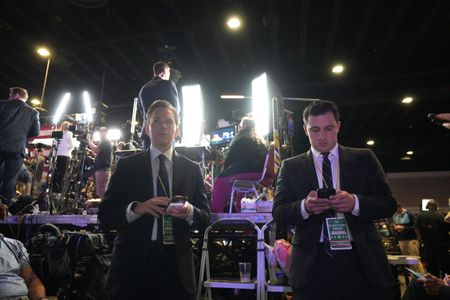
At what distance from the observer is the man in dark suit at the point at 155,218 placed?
5.12 ft

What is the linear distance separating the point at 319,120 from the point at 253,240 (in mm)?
2457

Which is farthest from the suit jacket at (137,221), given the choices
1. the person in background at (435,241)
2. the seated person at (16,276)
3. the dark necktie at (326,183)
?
the person in background at (435,241)

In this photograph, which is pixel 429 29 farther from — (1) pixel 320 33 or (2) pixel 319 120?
(2) pixel 319 120

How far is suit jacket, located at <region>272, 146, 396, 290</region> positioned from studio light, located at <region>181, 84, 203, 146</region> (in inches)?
204

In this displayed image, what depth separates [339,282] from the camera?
1.52 metres

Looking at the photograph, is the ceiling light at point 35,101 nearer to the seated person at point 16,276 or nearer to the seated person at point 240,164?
the seated person at point 16,276

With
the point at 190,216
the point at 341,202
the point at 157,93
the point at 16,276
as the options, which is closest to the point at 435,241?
the point at 157,93

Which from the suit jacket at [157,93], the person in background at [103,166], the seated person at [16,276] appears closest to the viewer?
the seated person at [16,276]

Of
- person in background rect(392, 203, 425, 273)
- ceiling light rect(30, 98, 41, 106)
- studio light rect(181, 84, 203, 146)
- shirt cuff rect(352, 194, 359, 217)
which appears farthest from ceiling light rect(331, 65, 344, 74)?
ceiling light rect(30, 98, 41, 106)

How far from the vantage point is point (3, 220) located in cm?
396

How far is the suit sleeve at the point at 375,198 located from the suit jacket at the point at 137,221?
85 cm

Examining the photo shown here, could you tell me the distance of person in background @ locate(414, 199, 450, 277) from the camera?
7637mm

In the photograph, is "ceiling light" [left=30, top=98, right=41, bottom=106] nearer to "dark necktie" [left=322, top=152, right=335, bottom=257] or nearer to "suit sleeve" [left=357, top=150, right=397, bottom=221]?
"dark necktie" [left=322, top=152, right=335, bottom=257]

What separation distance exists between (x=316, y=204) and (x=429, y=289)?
1836mm
